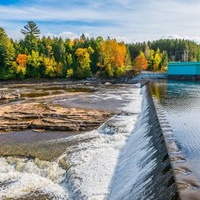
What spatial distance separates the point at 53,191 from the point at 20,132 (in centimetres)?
1093

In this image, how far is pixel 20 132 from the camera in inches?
868

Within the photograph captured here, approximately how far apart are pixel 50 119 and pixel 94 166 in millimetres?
11204

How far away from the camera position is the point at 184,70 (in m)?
74.6

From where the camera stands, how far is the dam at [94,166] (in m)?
10.5

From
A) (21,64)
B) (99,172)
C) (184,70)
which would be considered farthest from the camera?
(21,64)

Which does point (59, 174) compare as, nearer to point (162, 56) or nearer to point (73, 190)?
point (73, 190)

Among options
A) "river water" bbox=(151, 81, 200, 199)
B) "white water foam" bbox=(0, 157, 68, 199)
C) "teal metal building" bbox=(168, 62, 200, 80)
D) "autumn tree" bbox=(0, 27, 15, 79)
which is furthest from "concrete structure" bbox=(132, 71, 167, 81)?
"white water foam" bbox=(0, 157, 68, 199)

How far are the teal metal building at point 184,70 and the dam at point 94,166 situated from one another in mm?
56810

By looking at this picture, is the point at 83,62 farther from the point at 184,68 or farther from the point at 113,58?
the point at 184,68

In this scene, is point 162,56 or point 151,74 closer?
point 151,74

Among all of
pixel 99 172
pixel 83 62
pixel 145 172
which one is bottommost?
pixel 99 172

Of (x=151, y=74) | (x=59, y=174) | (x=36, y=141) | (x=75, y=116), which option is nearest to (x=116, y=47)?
(x=151, y=74)

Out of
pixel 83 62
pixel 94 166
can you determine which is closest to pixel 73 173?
pixel 94 166

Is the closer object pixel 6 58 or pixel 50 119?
pixel 50 119
